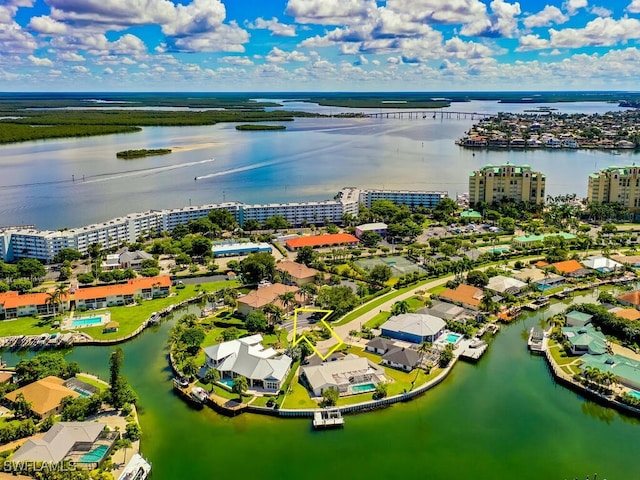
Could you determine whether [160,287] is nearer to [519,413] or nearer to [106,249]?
[106,249]

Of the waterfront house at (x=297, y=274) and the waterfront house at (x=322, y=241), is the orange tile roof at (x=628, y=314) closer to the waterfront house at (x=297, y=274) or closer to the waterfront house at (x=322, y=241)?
the waterfront house at (x=297, y=274)

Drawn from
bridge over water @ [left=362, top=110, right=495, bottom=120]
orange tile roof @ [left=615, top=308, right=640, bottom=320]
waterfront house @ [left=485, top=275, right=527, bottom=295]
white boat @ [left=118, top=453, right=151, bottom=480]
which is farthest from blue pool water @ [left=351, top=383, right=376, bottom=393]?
bridge over water @ [left=362, top=110, right=495, bottom=120]

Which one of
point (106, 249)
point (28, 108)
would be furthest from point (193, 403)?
point (28, 108)

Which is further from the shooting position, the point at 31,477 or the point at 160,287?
the point at 160,287

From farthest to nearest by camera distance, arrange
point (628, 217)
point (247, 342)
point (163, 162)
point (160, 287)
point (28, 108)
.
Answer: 1. point (28, 108)
2. point (163, 162)
3. point (628, 217)
4. point (160, 287)
5. point (247, 342)

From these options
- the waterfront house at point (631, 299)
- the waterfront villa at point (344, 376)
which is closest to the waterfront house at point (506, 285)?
the waterfront house at point (631, 299)

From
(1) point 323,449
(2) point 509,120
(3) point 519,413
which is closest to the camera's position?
(1) point 323,449

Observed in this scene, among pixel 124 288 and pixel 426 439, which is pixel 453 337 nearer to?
pixel 426 439

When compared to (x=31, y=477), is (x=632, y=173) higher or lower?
higher
